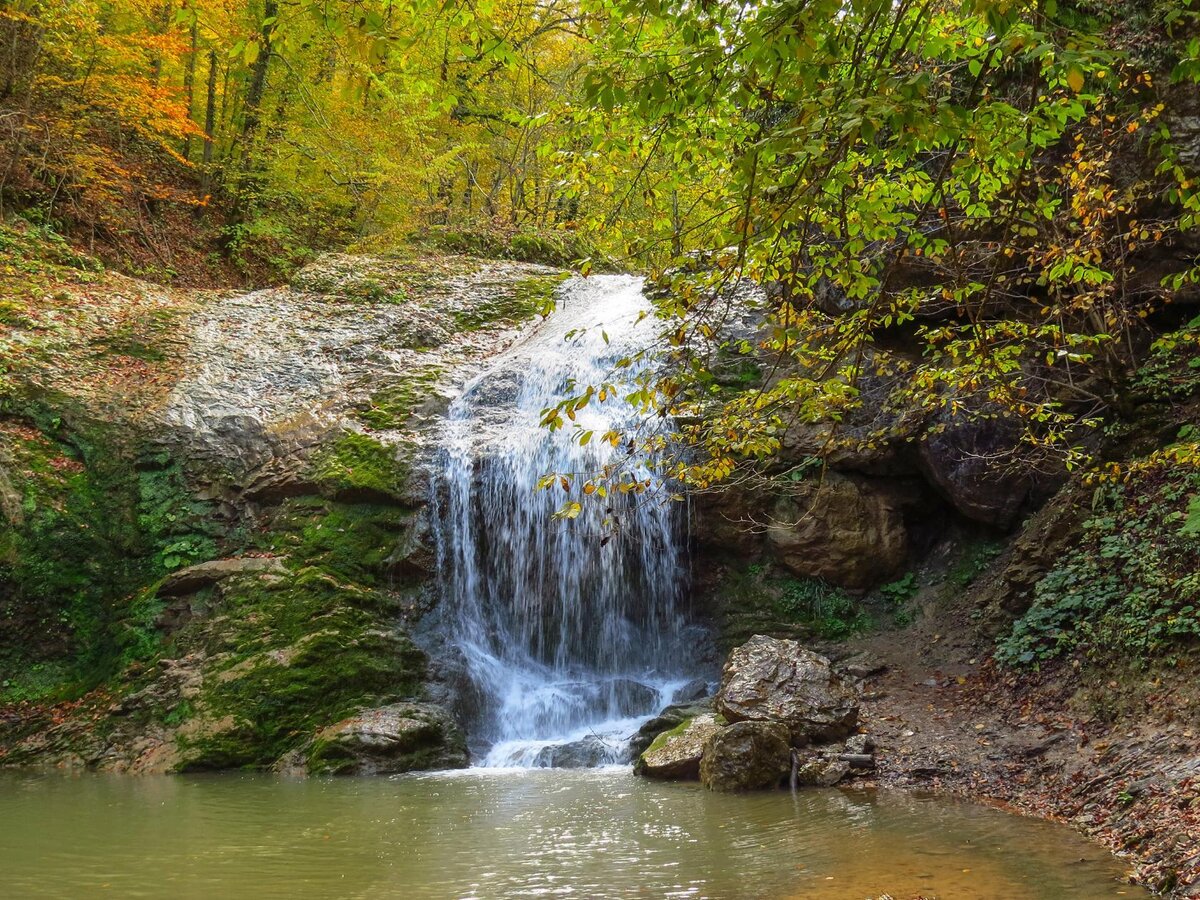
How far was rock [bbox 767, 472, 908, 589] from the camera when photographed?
1026cm

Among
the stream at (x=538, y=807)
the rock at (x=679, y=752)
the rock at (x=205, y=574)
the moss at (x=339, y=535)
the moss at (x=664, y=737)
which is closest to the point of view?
the stream at (x=538, y=807)

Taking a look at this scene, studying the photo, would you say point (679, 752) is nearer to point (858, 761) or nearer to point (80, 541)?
point (858, 761)

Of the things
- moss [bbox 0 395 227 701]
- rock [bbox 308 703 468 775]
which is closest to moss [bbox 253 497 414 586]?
moss [bbox 0 395 227 701]

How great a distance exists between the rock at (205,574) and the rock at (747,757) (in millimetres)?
5464

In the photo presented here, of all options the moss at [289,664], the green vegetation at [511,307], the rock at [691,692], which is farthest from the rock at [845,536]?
the green vegetation at [511,307]

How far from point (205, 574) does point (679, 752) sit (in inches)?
227

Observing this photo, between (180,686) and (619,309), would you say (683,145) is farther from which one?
(619,309)

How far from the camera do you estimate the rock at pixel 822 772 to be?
261 inches

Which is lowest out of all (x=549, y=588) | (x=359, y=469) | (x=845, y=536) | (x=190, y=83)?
(x=549, y=588)

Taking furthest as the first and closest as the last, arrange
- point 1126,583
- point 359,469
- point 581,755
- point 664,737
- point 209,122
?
point 209,122 < point 359,469 < point 581,755 < point 664,737 < point 1126,583

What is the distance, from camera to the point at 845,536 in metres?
10.2

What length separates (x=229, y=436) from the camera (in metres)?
11.1

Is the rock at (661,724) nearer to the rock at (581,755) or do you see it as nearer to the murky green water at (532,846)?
the rock at (581,755)

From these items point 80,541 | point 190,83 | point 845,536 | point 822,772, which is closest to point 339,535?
point 80,541
